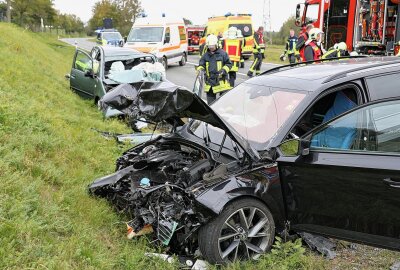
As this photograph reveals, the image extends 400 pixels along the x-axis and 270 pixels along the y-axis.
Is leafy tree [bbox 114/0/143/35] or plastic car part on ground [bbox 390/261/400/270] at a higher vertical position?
leafy tree [bbox 114/0/143/35]

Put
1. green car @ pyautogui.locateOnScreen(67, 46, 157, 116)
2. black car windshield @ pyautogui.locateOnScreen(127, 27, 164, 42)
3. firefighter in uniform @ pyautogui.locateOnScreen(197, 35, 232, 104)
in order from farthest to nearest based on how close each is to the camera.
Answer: black car windshield @ pyautogui.locateOnScreen(127, 27, 164, 42)
green car @ pyautogui.locateOnScreen(67, 46, 157, 116)
firefighter in uniform @ pyautogui.locateOnScreen(197, 35, 232, 104)

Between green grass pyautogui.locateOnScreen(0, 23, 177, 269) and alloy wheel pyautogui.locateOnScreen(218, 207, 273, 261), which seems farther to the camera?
alloy wheel pyautogui.locateOnScreen(218, 207, 273, 261)

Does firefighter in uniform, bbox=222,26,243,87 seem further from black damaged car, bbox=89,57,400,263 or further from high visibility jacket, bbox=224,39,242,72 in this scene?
black damaged car, bbox=89,57,400,263

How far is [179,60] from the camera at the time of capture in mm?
19969

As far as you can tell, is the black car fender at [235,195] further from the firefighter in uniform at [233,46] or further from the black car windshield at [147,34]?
the black car windshield at [147,34]

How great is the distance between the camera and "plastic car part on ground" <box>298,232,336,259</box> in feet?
11.9

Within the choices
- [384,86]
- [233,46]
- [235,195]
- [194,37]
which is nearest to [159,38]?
Result: [233,46]

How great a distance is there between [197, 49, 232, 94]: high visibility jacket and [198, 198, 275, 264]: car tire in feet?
16.8

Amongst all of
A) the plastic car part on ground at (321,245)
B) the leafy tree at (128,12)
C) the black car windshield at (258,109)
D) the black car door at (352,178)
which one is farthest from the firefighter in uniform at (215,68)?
the leafy tree at (128,12)

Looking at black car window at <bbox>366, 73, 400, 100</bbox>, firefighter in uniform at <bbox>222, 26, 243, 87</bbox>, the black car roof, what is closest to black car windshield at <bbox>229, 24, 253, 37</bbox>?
firefighter in uniform at <bbox>222, 26, 243, 87</bbox>

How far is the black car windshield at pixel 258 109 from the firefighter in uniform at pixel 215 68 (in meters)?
3.82

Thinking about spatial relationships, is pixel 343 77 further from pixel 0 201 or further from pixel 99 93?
pixel 99 93

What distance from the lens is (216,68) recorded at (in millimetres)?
8273

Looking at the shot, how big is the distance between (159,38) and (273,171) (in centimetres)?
1528
